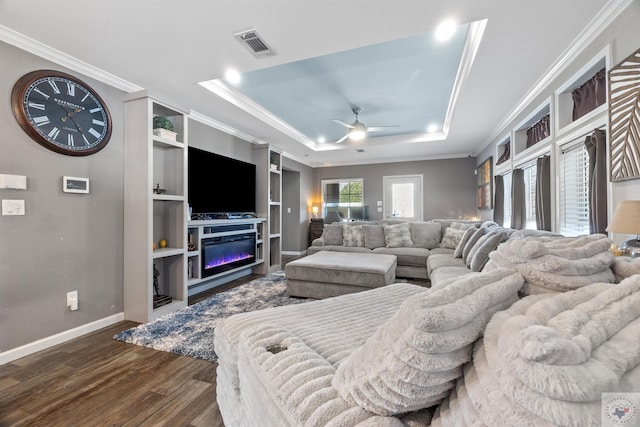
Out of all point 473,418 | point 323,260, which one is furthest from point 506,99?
point 473,418

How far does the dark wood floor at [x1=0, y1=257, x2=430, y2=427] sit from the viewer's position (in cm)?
149

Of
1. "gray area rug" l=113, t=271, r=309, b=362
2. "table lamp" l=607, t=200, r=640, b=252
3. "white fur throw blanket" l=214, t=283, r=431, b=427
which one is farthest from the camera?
"gray area rug" l=113, t=271, r=309, b=362

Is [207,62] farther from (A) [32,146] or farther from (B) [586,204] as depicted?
(B) [586,204]

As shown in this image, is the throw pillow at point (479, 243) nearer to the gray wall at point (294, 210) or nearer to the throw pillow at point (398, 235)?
the throw pillow at point (398, 235)

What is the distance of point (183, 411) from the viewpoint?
1.53 metres

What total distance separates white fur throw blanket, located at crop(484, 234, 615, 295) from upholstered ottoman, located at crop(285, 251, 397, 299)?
2.35 m

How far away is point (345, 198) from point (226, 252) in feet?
14.4

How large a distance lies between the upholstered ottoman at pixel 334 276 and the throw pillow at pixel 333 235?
141 centimetres

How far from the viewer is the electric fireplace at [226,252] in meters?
3.57

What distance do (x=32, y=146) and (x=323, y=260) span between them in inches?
114

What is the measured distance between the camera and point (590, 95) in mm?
2268

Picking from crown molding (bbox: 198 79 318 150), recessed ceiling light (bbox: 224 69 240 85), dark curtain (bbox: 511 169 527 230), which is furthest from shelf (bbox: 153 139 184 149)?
dark curtain (bbox: 511 169 527 230)

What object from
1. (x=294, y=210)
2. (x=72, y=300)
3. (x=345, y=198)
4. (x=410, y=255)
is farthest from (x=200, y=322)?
(x=345, y=198)

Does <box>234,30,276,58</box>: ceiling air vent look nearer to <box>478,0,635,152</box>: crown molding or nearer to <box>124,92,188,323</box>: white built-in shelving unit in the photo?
<box>124,92,188,323</box>: white built-in shelving unit
